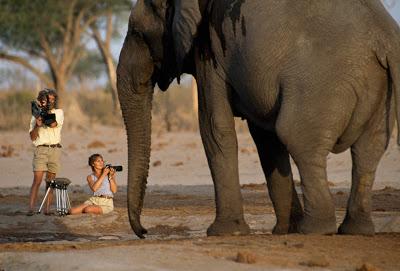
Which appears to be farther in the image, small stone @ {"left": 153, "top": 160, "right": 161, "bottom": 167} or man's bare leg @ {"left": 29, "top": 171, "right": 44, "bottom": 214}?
small stone @ {"left": 153, "top": 160, "right": 161, "bottom": 167}

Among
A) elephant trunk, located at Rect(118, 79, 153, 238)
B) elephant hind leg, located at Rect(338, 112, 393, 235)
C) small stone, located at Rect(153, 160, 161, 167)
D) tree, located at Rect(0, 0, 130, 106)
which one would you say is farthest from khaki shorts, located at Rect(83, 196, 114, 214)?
tree, located at Rect(0, 0, 130, 106)

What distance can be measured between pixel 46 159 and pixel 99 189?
77 cm

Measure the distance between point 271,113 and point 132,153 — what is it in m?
1.77

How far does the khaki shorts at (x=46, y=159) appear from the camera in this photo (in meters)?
13.4

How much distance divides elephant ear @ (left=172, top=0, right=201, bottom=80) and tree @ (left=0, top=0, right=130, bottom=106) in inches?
1159

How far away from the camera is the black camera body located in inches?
521

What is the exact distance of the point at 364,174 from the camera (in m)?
8.84

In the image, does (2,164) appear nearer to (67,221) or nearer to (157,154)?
(157,154)

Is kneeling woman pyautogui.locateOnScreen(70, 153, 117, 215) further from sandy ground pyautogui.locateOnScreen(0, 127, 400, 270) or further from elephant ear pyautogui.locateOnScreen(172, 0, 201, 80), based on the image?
elephant ear pyautogui.locateOnScreen(172, 0, 201, 80)

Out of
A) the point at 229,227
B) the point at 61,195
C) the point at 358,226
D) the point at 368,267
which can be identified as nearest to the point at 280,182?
the point at 229,227

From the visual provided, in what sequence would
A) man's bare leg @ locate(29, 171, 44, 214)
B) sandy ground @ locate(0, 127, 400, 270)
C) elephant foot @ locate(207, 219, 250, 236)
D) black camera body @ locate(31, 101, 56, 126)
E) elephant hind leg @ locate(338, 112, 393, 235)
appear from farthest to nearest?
man's bare leg @ locate(29, 171, 44, 214), black camera body @ locate(31, 101, 56, 126), elephant foot @ locate(207, 219, 250, 236), elephant hind leg @ locate(338, 112, 393, 235), sandy ground @ locate(0, 127, 400, 270)

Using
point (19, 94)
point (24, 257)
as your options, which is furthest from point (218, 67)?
point (19, 94)

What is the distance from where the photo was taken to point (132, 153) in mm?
10266

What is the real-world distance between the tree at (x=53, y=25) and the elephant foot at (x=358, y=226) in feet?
99.3
